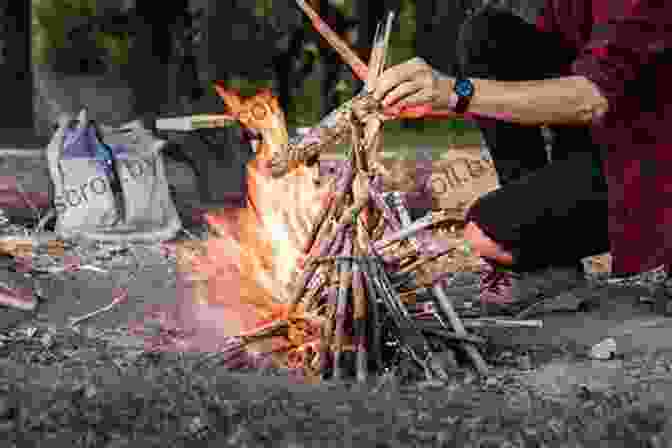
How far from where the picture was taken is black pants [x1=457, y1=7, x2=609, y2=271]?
12.4 ft

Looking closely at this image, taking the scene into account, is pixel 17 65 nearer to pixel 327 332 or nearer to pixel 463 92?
pixel 327 332

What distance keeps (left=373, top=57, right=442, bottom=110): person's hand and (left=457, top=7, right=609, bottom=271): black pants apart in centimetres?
86

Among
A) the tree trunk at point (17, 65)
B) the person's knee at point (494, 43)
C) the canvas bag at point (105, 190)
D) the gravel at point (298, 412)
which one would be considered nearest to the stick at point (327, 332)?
the gravel at point (298, 412)

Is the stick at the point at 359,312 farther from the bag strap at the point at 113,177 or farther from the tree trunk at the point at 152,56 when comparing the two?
the tree trunk at the point at 152,56

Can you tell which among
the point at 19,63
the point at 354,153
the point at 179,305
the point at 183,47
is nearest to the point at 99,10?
the point at 183,47

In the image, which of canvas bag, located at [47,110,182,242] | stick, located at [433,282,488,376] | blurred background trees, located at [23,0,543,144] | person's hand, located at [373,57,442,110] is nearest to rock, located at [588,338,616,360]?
stick, located at [433,282,488,376]

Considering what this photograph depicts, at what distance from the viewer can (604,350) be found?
11.7ft

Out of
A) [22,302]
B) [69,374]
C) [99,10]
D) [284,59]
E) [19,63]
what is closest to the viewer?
[69,374]

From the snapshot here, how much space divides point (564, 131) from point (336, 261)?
44.4 inches

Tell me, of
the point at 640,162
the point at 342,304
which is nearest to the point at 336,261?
the point at 342,304

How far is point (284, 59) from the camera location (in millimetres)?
10344

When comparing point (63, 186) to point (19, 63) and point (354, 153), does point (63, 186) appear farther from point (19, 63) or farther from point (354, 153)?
point (19, 63)

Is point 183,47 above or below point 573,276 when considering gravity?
above

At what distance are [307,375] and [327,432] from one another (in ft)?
2.92
